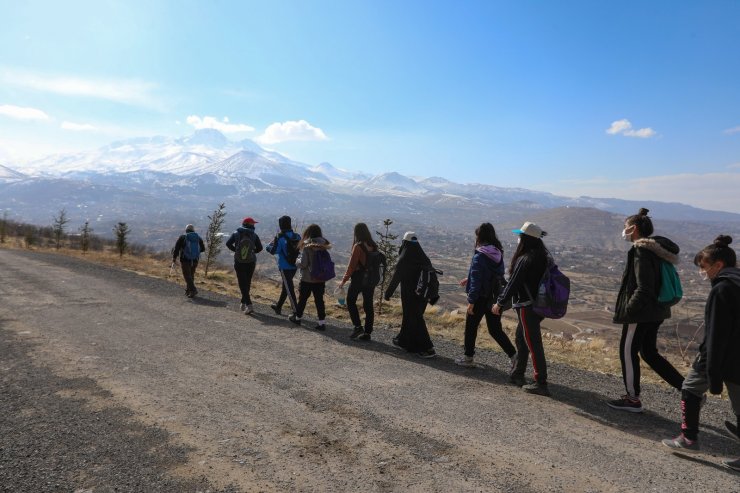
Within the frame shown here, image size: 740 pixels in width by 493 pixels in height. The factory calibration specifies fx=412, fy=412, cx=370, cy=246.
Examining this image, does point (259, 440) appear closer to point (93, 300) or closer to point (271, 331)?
point (271, 331)

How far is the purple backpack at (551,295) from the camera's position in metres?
5.04

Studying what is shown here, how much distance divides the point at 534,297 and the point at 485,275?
0.89 m

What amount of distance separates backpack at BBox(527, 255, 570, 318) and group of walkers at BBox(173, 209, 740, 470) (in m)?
0.07

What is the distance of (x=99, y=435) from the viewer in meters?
3.59

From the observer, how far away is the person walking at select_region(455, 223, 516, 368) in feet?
19.3

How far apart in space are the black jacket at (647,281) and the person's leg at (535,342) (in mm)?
962

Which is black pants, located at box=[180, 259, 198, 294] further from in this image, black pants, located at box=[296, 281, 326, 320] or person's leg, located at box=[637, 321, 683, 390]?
person's leg, located at box=[637, 321, 683, 390]

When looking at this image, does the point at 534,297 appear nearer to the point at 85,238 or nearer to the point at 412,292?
the point at 412,292

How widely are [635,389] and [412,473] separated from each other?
3.18 metres

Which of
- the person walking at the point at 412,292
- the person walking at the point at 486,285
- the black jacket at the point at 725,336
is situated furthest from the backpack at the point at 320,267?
the black jacket at the point at 725,336

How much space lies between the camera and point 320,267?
7.98 metres

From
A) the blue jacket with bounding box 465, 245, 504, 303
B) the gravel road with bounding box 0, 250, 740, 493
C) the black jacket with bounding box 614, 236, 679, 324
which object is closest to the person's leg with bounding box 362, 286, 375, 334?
the gravel road with bounding box 0, 250, 740, 493

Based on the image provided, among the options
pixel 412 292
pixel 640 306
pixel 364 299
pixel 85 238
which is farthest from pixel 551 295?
pixel 85 238

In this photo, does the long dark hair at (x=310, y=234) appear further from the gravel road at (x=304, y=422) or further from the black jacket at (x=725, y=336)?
the black jacket at (x=725, y=336)
